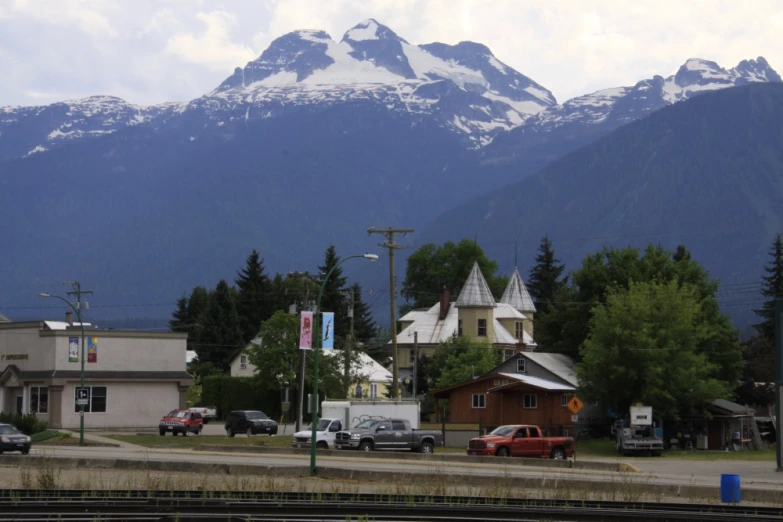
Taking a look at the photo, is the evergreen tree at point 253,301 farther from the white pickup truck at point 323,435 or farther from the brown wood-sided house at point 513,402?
the white pickup truck at point 323,435

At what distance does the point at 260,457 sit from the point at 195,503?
870 inches

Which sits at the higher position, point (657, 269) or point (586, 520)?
point (657, 269)

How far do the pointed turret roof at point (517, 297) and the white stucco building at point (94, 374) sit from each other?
60030 millimetres

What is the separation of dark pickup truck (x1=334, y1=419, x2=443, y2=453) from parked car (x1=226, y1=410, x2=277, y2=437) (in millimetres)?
15564

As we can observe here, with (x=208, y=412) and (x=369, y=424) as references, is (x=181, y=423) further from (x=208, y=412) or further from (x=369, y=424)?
(x=208, y=412)

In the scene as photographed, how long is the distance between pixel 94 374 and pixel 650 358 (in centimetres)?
3473

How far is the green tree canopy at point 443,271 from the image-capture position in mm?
146250

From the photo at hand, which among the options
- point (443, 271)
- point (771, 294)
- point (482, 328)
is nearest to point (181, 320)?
point (443, 271)

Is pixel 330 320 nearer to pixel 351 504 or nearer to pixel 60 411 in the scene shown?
pixel 60 411

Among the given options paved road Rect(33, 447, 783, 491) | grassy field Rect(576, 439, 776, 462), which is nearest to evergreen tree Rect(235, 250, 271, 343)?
grassy field Rect(576, 439, 776, 462)

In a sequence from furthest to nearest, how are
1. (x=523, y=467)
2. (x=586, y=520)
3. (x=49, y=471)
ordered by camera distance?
(x=523, y=467), (x=49, y=471), (x=586, y=520)

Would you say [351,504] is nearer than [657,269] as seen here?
Yes

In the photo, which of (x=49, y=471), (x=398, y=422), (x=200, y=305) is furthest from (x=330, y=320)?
(x=200, y=305)

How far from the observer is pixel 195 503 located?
89.6ft
